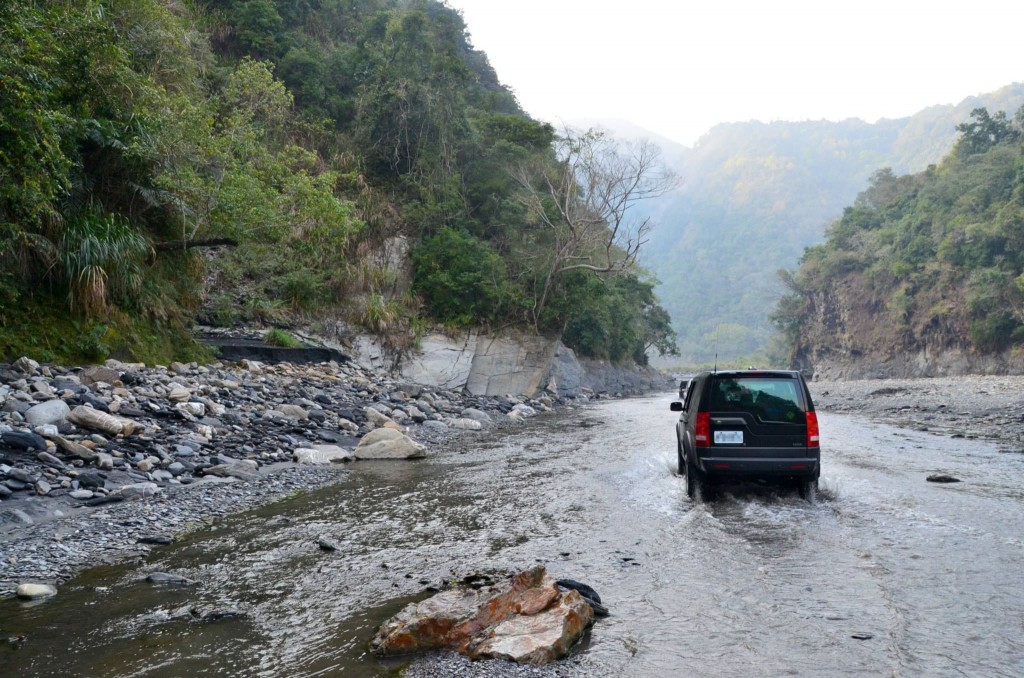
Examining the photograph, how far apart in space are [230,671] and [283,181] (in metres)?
17.1

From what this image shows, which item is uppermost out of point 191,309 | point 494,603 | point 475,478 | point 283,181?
point 283,181

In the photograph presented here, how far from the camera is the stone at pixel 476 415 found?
1960 centimetres

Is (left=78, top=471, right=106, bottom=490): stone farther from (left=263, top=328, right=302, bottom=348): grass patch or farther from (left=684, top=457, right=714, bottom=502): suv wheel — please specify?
(left=263, top=328, right=302, bottom=348): grass patch

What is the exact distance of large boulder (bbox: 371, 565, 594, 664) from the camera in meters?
3.87

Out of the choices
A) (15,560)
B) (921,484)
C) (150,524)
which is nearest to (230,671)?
(15,560)

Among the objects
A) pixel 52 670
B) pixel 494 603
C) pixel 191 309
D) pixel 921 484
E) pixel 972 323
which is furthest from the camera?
pixel 972 323

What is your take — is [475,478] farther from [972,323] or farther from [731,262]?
Answer: [731,262]

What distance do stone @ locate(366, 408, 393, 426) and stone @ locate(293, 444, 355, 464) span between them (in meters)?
3.20

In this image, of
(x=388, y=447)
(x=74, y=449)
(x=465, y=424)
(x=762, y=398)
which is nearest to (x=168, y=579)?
(x=74, y=449)

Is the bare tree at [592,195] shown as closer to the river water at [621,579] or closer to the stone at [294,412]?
the stone at [294,412]

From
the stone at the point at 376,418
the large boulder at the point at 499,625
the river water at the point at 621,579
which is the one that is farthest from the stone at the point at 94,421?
the large boulder at the point at 499,625

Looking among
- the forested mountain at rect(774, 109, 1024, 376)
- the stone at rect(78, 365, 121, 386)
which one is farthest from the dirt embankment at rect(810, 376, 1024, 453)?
the stone at rect(78, 365, 121, 386)

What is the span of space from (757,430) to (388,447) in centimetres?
722

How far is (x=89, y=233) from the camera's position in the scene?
1305cm
